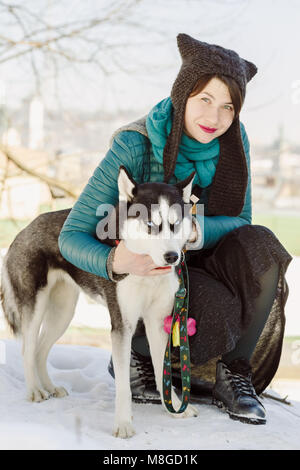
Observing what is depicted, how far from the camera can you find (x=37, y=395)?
2266 millimetres

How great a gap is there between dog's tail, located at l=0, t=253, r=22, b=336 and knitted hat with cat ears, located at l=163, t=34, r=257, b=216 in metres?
0.93

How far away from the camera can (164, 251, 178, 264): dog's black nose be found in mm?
1677

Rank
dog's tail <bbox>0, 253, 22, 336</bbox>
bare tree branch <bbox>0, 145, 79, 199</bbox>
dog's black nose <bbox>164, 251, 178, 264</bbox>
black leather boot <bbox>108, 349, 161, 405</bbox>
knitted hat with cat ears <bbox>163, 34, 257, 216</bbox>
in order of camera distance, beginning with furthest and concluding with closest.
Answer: bare tree branch <bbox>0, 145, 79, 199</bbox>
dog's tail <bbox>0, 253, 22, 336</bbox>
black leather boot <bbox>108, 349, 161, 405</bbox>
knitted hat with cat ears <bbox>163, 34, 257, 216</bbox>
dog's black nose <bbox>164, 251, 178, 264</bbox>

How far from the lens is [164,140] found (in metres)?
2.09

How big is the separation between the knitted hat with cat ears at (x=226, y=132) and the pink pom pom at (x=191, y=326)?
488mm

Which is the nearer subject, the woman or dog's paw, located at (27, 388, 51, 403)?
the woman

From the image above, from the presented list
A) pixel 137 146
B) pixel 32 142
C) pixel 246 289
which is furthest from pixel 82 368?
pixel 32 142

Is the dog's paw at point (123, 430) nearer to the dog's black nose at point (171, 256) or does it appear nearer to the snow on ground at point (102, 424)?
the snow on ground at point (102, 424)

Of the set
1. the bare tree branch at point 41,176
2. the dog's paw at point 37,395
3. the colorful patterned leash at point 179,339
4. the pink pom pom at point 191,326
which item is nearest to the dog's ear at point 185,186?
the colorful patterned leash at point 179,339

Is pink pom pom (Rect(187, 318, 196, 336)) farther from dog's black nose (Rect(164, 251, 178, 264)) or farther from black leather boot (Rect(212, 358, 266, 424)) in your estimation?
dog's black nose (Rect(164, 251, 178, 264))

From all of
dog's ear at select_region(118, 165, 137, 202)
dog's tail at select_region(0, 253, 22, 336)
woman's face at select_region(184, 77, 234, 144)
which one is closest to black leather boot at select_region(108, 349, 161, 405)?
dog's tail at select_region(0, 253, 22, 336)

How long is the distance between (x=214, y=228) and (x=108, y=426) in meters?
0.90

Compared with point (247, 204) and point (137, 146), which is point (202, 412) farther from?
point (137, 146)

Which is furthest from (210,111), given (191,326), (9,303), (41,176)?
(41,176)
